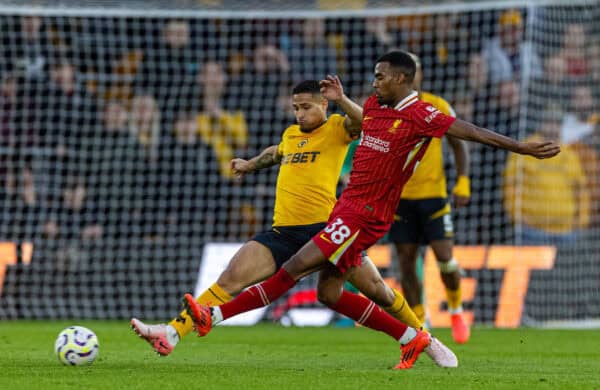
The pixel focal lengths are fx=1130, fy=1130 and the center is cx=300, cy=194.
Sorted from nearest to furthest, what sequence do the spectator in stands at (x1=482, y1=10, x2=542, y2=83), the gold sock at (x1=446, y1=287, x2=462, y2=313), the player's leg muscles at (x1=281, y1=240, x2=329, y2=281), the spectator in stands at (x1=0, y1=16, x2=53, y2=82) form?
the player's leg muscles at (x1=281, y1=240, x2=329, y2=281), the gold sock at (x1=446, y1=287, x2=462, y2=313), the spectator in stands at (x1=482, y1=10, x2=542, y2=83), the spectator in stands at (x1=0, y1=16, x2=53, y2=82)

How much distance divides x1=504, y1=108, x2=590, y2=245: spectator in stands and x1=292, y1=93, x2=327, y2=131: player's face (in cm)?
618

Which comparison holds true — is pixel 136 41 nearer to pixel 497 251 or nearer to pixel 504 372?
pixel 497 251

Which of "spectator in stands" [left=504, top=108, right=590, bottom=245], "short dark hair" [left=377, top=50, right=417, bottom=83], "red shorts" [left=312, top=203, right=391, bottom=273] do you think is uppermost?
"short dark hair" [left=377, top=50, right=417, bottom=83]

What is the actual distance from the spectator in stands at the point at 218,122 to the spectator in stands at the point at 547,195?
3.36m

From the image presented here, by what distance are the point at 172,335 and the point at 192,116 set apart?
7.91 m

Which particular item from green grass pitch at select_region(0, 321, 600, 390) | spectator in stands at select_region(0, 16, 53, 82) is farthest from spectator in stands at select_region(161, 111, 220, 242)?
green grass pitch at select_region(0, 321, 600, 390)

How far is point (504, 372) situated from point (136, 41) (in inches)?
368

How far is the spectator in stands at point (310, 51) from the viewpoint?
A: 14688mm

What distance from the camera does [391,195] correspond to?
6.80 m

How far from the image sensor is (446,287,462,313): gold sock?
382 inches

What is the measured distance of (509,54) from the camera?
1427 centimetres

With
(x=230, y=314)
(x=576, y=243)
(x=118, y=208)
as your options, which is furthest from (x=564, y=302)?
(x=230, y=314)

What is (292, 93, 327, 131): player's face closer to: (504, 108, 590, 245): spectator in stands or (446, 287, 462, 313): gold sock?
(446, 287, 462, 313): gold sock

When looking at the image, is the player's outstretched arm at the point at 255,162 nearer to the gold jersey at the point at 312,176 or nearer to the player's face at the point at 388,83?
the gold jersey at the point at 312,176
